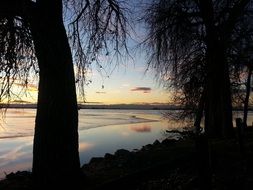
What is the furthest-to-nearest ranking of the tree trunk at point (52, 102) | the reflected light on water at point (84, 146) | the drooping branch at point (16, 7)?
1. the reflected light on water at point (84, 146)
2. the tree trunk at point (52, 102)
3. the drooping branch at point (16, 7)

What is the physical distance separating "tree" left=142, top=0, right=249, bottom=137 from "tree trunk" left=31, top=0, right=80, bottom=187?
28.9ft

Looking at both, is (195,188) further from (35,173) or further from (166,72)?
(166,72)

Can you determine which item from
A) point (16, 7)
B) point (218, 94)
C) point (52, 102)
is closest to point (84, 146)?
point (218, 94)

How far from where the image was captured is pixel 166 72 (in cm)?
1828

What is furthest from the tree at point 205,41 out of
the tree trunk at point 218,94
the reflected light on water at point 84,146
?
the reflected light on water at point 84,146

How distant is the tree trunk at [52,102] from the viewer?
8.68m

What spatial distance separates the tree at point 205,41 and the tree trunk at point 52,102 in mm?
8808

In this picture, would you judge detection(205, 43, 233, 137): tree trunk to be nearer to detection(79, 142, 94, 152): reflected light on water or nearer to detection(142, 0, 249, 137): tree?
detection(142, 0, 249, 137): tree

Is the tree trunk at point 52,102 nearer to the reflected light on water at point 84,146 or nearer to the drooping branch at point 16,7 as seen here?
the drooping branch at point 16,7

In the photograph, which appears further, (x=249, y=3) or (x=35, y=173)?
(x=249, y=3)

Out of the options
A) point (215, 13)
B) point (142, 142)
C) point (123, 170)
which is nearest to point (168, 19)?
point (215, 13)

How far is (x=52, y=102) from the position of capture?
8.77 m

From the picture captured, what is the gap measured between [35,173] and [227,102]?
1170 centimetres

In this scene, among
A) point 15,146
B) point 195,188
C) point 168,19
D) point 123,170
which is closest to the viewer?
point 195,188
